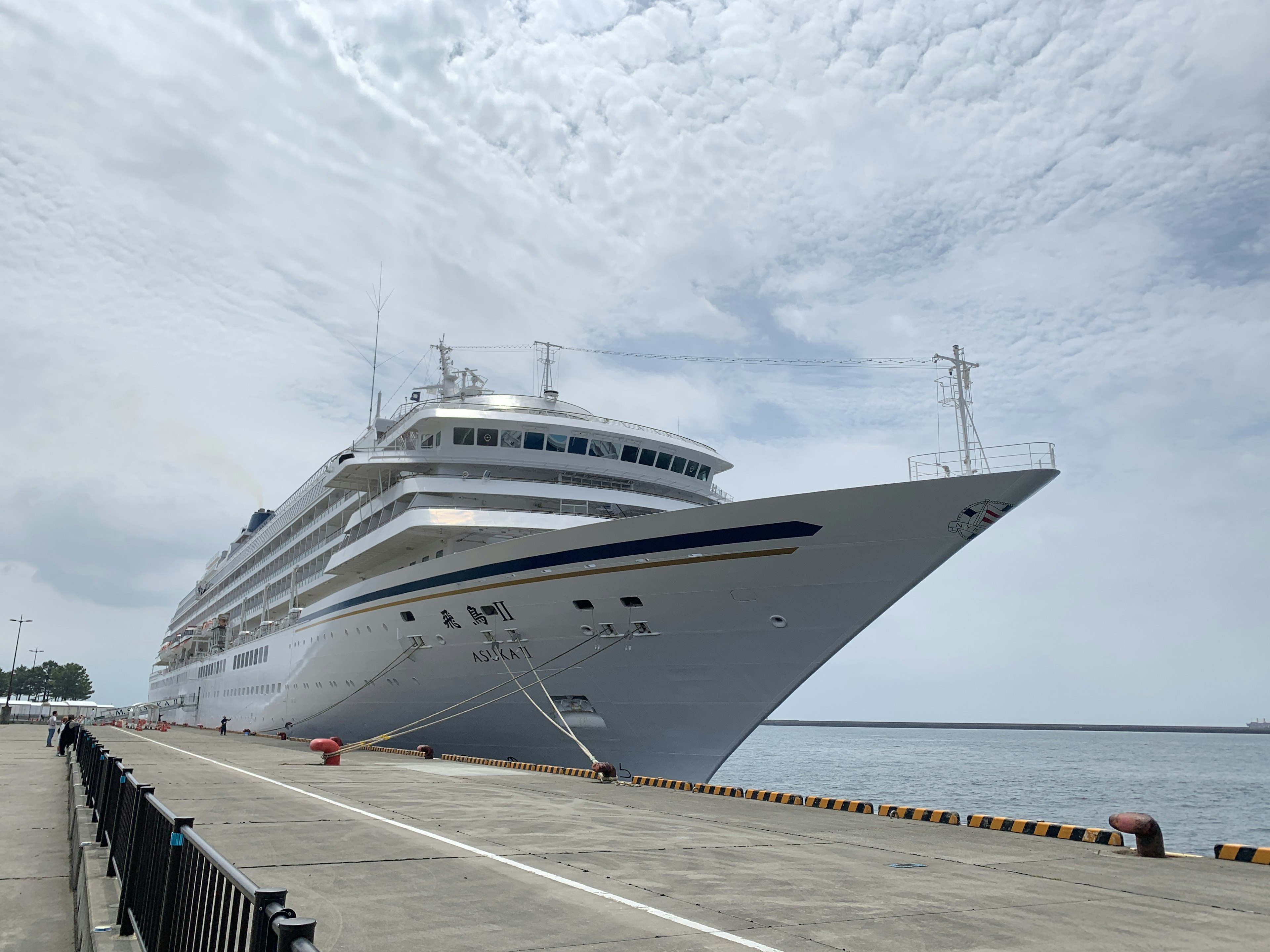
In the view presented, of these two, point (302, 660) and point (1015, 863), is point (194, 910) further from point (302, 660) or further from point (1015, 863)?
point (302, 660)

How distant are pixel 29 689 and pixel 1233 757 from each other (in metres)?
163

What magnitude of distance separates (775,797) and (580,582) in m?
5.23

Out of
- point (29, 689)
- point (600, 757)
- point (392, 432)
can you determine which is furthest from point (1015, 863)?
point (29, 689)

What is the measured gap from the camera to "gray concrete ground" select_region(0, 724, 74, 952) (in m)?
6.31

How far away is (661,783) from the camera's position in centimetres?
1595

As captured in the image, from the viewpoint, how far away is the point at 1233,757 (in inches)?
3684

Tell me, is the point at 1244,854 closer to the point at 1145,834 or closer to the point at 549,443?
the point at 1145,834

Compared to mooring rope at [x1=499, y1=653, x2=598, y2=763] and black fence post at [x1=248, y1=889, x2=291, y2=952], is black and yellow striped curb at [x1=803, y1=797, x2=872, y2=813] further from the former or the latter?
black fence post at [x1=248, y1=889, x2=291, y2=952]

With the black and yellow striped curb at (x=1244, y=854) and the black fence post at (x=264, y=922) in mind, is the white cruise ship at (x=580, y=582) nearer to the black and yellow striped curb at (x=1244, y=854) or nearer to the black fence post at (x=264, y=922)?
the black and yellow striped curb at (x=1244, y=854)

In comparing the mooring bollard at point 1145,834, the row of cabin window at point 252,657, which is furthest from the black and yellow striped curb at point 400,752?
the mooring bollard at point 1145,834

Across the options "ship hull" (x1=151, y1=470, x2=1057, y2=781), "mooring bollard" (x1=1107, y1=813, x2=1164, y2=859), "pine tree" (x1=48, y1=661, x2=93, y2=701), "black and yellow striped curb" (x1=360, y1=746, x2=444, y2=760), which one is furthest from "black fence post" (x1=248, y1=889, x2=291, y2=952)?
"pine tree" (x1=48, y1=661, x2=93, y2=701)

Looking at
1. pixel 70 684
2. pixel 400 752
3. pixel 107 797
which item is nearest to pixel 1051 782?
pixel 400 752

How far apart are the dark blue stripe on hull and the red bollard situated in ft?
12.9

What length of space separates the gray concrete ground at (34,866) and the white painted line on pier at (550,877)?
126 inches
